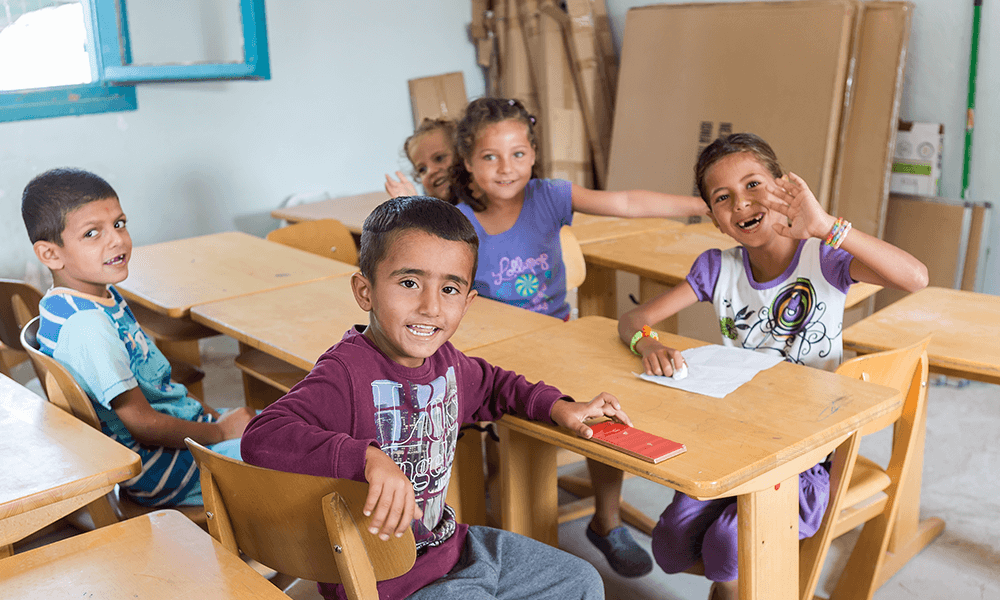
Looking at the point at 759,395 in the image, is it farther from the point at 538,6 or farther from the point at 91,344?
the point at 538,6

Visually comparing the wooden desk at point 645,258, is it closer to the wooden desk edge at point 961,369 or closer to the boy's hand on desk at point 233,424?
the wooden desk edge at point 961,369

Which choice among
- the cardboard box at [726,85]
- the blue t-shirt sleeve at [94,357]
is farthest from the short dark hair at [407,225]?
the cardboard box at [726,85]

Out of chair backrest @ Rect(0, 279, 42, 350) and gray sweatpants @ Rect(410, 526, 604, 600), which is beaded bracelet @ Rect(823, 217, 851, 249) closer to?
gray sweatpants @ Rect(410, 526, 604, 600)

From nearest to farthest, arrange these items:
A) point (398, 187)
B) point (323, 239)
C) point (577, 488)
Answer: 1. point (398, 187)
2. point (577, 488)
3. point (323, 239)

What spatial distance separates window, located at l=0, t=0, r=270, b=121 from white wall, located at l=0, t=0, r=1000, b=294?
0.11 m

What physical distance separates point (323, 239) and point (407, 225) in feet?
6.53

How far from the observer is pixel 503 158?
237cm

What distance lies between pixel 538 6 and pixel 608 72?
1.81 ft

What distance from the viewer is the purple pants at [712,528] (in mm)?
1634

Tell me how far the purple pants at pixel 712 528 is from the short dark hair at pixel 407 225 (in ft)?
2.32

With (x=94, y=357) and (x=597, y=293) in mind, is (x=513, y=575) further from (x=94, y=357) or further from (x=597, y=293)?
(x=597, y=293)

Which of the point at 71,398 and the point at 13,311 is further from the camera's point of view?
the point at 13,311

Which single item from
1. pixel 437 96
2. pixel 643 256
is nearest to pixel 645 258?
pixel 643 256

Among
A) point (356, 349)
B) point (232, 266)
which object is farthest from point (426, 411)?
point (232, 266)
